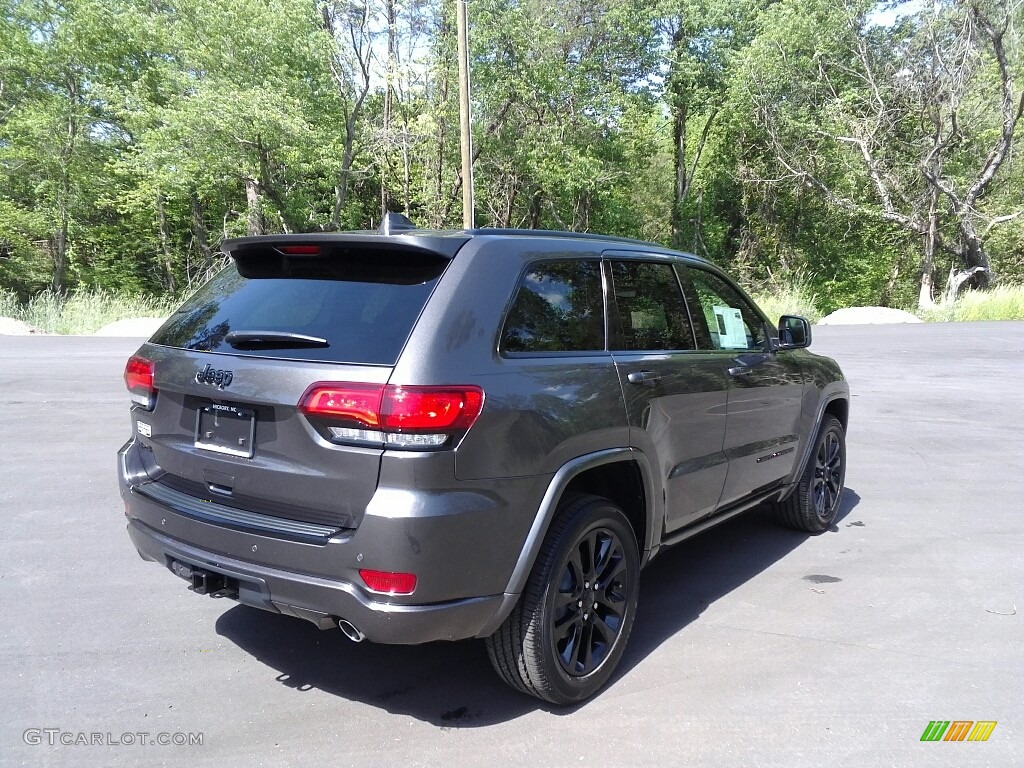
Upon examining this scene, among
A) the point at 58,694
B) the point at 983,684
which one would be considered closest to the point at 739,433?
the point at 983,684

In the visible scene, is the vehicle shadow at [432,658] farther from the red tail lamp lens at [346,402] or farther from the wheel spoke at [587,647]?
the red tail lamp lens at [346,402]

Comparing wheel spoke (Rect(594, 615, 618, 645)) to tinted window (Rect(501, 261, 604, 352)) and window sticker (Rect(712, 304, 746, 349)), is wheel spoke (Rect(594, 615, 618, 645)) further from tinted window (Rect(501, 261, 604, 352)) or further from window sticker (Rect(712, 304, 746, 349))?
window sticker (Rect(712, 304, 746, 349))

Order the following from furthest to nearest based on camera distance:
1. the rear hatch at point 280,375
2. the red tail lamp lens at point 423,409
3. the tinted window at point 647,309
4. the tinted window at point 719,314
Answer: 1. the tinted window at point 719,314
2. the tinted window at point 647,309
3. the rear hatch at point 280,375
4. the red tail lamp lens at point 423,409

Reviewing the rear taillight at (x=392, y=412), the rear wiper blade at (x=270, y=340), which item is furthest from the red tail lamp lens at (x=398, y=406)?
the rear wiper blade at (x=270, y=340)

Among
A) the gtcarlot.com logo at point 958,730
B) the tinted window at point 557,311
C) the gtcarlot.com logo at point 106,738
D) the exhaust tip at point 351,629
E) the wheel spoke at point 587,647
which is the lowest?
the gtcarlot.com logo at point 958,730

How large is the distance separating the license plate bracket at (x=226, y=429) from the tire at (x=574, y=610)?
117cm

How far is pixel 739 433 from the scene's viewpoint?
412 cm

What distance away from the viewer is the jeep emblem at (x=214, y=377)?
2.79m

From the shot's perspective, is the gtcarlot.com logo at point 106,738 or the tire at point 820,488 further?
the tire at point 820,488

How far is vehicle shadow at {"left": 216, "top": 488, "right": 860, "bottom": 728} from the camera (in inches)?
119

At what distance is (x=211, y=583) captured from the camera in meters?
2.82

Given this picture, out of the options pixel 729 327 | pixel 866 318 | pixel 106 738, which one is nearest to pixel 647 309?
pixel 729 327

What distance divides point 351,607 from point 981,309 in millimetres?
24271

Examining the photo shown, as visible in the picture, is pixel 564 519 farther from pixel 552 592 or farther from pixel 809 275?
pixel 809 275
